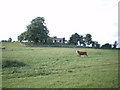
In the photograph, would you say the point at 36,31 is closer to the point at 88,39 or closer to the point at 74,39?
the point at 74,39

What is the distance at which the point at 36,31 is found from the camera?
271ft

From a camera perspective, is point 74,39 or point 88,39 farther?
point 88,39

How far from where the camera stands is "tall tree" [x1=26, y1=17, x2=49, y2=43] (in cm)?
8181

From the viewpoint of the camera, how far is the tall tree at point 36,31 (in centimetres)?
8181

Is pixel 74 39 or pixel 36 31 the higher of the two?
pixel 36 31

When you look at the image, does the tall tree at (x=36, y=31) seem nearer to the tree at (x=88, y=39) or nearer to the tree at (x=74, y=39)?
the tree at (x=74, y=39)

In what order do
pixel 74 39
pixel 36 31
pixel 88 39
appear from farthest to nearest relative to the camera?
pixel 88 39 < pixel 74 39 < pixel 36 31

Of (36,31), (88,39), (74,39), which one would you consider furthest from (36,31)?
(88,39)

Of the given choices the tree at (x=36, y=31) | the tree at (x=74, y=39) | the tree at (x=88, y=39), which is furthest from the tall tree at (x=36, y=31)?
the tree at (x=88, y=39)

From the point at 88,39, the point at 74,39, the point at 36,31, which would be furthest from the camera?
the point at 88,39

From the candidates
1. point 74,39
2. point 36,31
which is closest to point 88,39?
point 74,39

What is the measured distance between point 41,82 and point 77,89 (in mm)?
2158

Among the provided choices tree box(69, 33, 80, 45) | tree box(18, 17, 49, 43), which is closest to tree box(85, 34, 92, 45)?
tree box(69, 33, 80, 45)

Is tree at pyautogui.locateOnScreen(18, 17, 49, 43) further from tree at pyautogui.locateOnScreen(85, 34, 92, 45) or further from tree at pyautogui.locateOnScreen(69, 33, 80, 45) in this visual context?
tree at pyautogui.locateOnScreen(85, 34, 92, 45)
